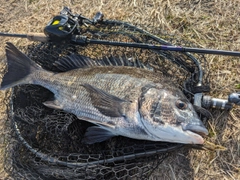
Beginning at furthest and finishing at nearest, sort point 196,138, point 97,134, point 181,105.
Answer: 1. point 97,134
2. point 181,105
3. point 196,138

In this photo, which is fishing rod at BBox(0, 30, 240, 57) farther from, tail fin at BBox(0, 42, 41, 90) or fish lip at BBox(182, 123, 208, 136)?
fish lip at BBox(182, 123, 208, 136)

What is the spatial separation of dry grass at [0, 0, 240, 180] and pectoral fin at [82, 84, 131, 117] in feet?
2.89

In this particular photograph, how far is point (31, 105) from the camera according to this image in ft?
12.7

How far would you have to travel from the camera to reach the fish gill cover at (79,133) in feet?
10.7

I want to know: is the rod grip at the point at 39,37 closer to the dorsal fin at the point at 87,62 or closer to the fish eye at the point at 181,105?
the dorsal fin at the point at 87,62

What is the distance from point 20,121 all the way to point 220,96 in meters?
2.34

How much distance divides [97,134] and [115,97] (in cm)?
46

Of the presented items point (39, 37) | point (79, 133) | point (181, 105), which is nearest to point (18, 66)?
point (39, 37)

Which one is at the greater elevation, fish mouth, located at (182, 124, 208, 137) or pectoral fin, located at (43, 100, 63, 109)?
fish mouth, located at (182, 124, 208, 137)

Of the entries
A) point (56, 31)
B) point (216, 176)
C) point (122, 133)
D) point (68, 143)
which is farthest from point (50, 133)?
point (216, 176)

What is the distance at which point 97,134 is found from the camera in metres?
3.35

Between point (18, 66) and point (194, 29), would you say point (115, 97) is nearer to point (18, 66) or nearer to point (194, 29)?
point (18, 66)

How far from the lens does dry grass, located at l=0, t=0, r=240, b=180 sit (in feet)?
11.3

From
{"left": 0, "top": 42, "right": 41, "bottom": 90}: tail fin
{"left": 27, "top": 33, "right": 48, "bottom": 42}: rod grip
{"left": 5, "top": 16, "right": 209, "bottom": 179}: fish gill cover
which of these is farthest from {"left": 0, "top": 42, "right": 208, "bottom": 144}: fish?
{"left": 27, "top": 33, "right": 48, "bottom": 42}: rod grip
